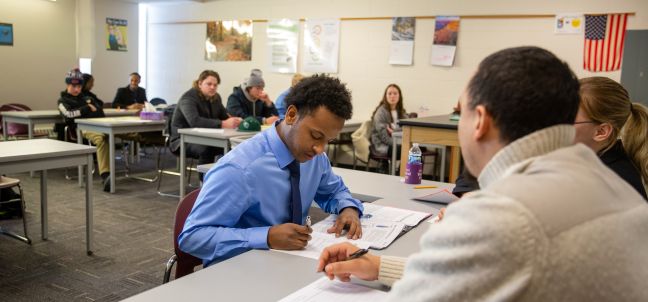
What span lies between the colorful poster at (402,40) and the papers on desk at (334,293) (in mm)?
6250

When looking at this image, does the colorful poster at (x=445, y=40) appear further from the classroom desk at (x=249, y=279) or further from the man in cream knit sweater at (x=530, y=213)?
the man in cream knit sweater at (x=530, y=213)

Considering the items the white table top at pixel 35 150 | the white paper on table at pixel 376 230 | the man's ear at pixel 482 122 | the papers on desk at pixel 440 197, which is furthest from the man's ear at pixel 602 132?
the white table top at pixel 35 150

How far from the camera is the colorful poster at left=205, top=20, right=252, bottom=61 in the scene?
8.66 metres

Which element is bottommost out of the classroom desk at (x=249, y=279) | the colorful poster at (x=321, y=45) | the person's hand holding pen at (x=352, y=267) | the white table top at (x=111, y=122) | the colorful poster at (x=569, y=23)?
the white table top at (x=111, y=122)

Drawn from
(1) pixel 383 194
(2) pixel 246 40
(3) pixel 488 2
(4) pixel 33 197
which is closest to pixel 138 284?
(1) pixel 383 194

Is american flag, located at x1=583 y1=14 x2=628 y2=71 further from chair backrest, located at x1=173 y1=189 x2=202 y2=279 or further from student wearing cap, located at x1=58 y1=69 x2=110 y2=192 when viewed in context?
chair backrest, located at x1=173 y1=189 x2=202 y2=279

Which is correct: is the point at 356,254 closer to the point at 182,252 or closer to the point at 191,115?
the point at 182,252

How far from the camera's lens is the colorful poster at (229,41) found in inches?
341

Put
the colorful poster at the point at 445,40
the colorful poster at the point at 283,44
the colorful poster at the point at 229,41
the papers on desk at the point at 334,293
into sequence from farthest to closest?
the colorful poster at the point at 229,41
the colorful poster at the point at 283,44
the colorful poster at the point at 445,40
the papers on desk at the point at 334,293

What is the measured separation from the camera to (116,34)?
30.4 feet

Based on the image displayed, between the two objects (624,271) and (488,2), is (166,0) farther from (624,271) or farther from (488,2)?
(624,271)

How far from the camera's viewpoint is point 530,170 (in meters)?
0.68

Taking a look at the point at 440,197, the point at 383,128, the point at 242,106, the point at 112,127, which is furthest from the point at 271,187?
the point at 383,128

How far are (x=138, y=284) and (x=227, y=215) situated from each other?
1.79 meters
